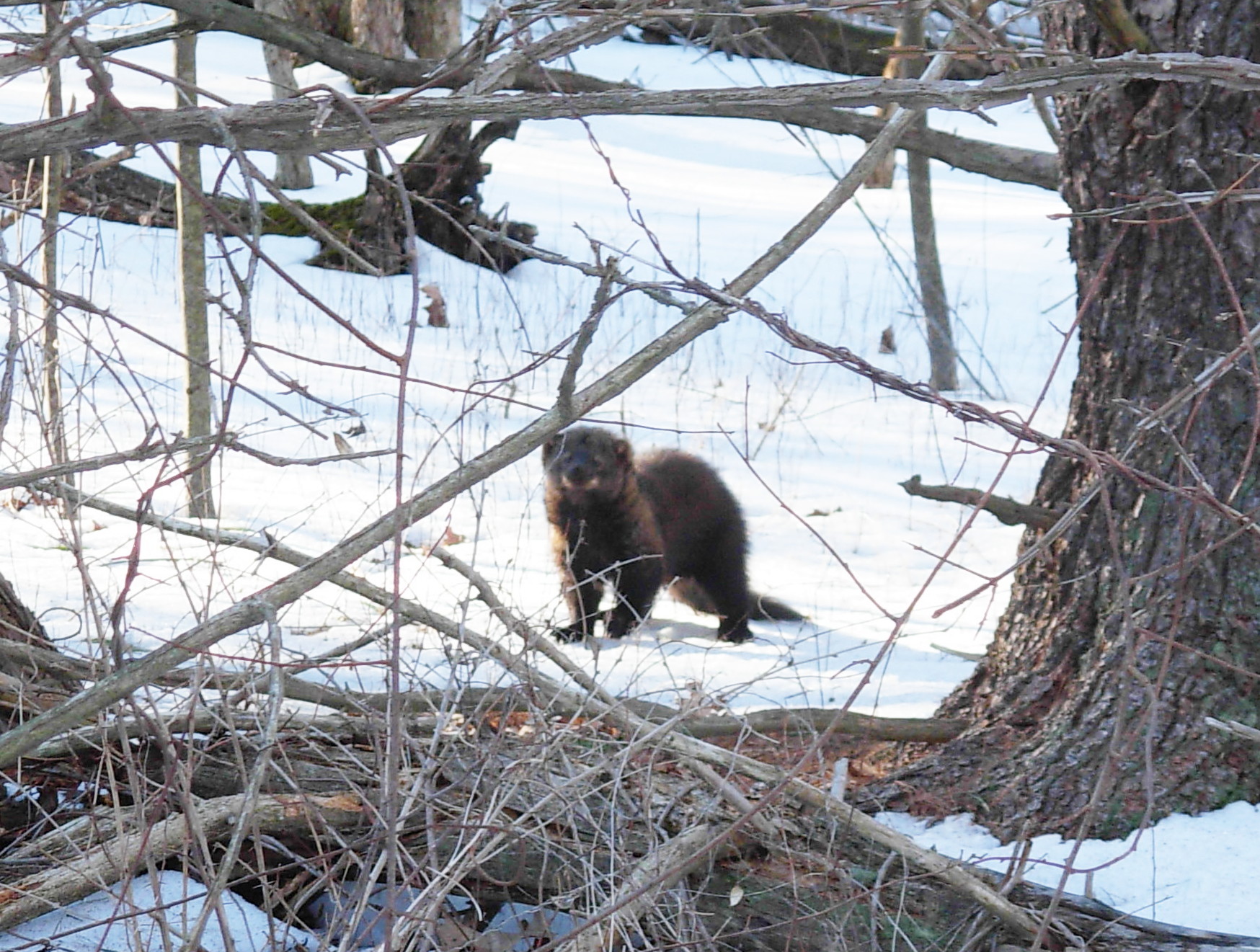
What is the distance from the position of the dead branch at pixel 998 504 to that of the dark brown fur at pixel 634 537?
2.50 m

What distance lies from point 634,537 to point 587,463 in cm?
45

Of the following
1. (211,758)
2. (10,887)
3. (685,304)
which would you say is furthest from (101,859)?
(685,304)

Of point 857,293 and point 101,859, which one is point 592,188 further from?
point 101,859

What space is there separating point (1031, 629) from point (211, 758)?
222 centimetres

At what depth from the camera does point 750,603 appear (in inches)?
240

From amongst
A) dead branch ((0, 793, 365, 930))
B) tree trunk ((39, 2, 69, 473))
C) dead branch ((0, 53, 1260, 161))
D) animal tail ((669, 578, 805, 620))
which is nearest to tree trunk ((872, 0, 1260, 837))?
dead branch ((0, 53, 1260, 161))

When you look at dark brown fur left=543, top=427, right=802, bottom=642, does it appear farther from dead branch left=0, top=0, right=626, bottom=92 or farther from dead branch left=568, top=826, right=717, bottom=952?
dead branch left=568, top=826, right=717, bottom=952

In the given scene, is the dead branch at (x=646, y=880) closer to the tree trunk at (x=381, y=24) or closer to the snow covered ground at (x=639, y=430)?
the snow covered ground at (x=639, y=430)

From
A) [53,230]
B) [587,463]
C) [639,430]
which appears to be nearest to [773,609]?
[587,463]

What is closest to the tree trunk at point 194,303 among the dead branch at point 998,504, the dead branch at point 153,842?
the dead branch at point 153,842

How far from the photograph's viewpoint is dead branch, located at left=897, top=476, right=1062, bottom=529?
10.5 ft

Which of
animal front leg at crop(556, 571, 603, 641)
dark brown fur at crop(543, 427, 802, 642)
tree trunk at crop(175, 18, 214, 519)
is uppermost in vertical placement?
tree trunk at crop(175, 18, 214, 519)

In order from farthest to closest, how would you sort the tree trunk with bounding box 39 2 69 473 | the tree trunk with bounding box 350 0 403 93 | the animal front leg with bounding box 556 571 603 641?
the tree trunk with bounding box 350 0 403 93 < the animal front leg with bounding box 556 571 603 641 < the tree trunk with bounding box 39 2 69 473

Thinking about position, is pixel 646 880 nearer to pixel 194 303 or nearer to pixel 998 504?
pixel 998 504
